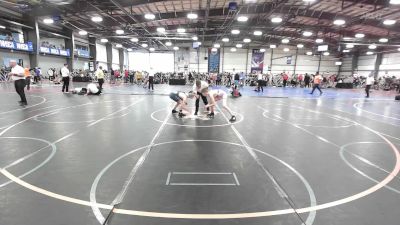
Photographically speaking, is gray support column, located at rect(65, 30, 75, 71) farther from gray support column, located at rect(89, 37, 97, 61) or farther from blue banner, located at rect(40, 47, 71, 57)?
gray support column, located at rect(89, 37, 97, 61)

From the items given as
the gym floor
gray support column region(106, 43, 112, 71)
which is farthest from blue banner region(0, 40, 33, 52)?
the gym floor

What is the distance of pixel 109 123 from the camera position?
718cm

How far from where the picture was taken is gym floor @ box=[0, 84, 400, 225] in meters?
2.75

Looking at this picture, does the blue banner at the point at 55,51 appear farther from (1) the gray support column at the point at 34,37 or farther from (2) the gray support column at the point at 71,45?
(1) the gray support column at the point at 34,37

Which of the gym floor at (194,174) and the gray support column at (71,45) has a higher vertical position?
the gray support column at (71,45)

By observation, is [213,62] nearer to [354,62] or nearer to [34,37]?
[354,62]

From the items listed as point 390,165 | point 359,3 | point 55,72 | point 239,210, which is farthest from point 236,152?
point 55,72

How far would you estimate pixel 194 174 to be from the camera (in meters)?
3.79

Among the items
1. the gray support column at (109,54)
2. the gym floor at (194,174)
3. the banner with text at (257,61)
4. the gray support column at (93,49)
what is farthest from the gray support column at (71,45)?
the gym floor at (194,174)

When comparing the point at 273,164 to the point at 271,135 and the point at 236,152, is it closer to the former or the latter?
the point at 236,152

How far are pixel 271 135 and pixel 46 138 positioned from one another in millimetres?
4880

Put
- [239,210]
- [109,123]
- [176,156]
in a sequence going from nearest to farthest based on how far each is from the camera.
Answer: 1. [239,210]
2. [176,156]
3. [109,123]

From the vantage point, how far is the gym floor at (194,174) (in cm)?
275

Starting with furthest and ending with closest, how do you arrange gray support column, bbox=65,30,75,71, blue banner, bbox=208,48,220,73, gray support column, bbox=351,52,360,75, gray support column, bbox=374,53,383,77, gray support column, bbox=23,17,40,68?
1. gray support column, bbox=351,52,360,75
2. blue banner, bbox=208,48,220,73
3. gray support column, bbox=374,53,383,77
4. gray support column, bbox=65,30,75,71
5. gray support column, bbox=23,17,40,68
